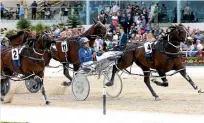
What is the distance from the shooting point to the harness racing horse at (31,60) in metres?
16.2

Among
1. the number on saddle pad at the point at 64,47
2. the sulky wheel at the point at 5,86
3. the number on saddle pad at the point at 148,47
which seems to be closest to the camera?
the sulky wheel at the point at 5,86

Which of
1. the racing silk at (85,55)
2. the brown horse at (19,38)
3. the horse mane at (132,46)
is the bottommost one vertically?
the racing silk at (85,55)

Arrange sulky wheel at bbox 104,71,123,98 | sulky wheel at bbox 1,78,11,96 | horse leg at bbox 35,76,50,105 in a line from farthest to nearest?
1. sulky wheel at bbox 104,71,123,98
2. sulky wheel at bbox 1,78,11,96
3. horse leg at bbox 35,76,50,105

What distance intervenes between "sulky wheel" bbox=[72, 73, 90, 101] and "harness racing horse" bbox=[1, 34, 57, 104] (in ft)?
3.06

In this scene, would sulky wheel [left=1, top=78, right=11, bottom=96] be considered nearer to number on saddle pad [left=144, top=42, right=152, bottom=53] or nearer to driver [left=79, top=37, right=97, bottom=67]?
driver [left=79, top=37, right=97, bottom=67]

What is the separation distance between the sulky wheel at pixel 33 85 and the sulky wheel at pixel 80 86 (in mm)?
1015

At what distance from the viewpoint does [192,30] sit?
31422 millimetres

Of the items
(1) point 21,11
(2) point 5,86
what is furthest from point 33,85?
(1) point 21,11

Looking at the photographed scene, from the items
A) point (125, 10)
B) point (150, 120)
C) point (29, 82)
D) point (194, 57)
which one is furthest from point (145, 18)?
point (150, 120)

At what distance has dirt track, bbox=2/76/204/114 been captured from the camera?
601 inches

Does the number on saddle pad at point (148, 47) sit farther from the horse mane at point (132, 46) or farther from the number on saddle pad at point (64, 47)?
the number on saddle pad at point (64, 47)

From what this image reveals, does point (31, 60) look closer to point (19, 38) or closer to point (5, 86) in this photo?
point (5, 86)

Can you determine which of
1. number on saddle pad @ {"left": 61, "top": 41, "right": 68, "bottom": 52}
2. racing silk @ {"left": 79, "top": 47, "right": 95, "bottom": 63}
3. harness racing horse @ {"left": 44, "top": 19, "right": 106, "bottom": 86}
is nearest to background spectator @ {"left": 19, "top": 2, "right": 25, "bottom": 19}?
harness racing horse @ {"left": 44, "top": 19, "right": 106, "bottom": 86}

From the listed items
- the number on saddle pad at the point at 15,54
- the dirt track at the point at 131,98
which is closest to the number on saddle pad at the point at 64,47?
the dirt track at the point at 131,98
